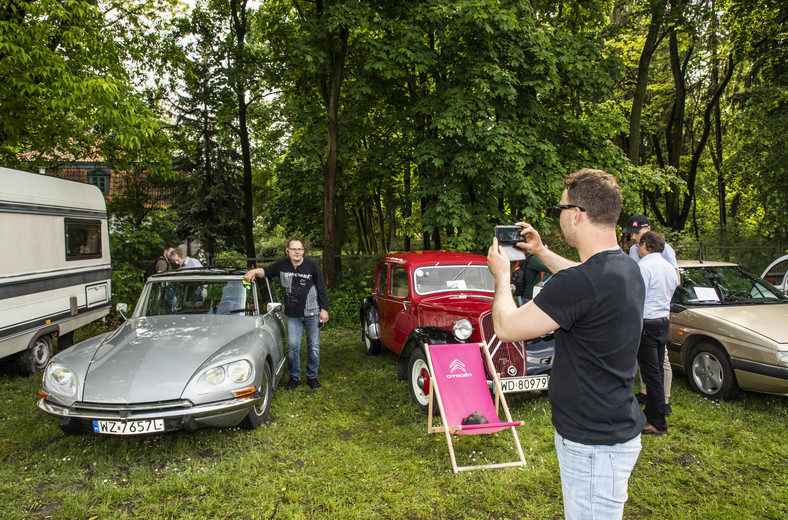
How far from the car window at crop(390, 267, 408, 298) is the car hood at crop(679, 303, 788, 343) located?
375cm

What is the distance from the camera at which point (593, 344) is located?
1.80m

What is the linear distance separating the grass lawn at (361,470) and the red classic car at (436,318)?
0.53 metres

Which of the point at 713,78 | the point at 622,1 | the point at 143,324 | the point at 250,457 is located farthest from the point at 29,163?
the point at 713,78

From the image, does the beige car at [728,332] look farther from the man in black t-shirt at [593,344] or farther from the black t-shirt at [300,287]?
the black t-shirt at [300,287]

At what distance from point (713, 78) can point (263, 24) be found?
724 inches

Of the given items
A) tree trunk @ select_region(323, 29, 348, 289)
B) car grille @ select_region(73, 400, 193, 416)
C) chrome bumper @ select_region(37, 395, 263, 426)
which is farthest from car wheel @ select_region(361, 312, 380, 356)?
car grille @ select_region(73, 400, 193, 416)

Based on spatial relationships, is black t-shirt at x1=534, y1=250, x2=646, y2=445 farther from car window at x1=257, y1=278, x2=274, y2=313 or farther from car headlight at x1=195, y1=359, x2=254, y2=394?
car window at x1=257, y1=278, x2=274, y2=313

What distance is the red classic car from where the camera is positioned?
17.3 ft

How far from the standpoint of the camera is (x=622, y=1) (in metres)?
15.5

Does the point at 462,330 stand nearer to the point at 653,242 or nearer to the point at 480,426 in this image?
the point at 480,426

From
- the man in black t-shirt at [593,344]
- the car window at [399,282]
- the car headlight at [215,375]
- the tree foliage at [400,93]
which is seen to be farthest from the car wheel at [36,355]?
the man in black t-shirt at [593,344]

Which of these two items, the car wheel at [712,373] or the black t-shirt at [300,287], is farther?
the black t-shirt at [300,287]

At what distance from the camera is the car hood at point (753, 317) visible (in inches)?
210

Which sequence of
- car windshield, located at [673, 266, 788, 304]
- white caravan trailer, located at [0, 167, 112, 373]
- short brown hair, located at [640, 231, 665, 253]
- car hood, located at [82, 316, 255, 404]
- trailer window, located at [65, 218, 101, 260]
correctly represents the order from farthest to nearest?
1. trailer window, located at [65, 218, 101, 260]
2. car windshield, located at [673, 266, 788, 304]
3. white caravan trailer, located at [0, 167, 112, 373]
4. short brown hair, located at [640, 231, 665, 253]
5. car hood, located at [82, 316, 255, 404]
